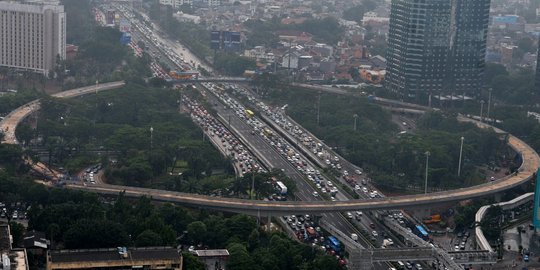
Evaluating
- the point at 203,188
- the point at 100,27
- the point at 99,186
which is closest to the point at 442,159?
the point at 203,188

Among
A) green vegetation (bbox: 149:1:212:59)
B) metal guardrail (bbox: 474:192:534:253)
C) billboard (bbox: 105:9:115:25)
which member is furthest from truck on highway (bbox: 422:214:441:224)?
billboard (bbox: 105:9:115:25)

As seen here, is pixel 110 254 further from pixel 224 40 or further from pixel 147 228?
pixel 224 40

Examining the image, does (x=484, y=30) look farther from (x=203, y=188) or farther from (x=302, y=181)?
(x=203, y=188)

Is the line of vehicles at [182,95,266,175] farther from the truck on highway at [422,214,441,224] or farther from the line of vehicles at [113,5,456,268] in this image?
the truck on highway at [422,214,441,224]

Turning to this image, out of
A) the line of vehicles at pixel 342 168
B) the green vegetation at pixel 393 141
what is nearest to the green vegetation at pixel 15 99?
the line of vehicles at pixel 342 168

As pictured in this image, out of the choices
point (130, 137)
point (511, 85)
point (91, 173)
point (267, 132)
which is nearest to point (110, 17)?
point (511, 85)

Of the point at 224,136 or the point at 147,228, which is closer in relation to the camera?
the point at 147,228
